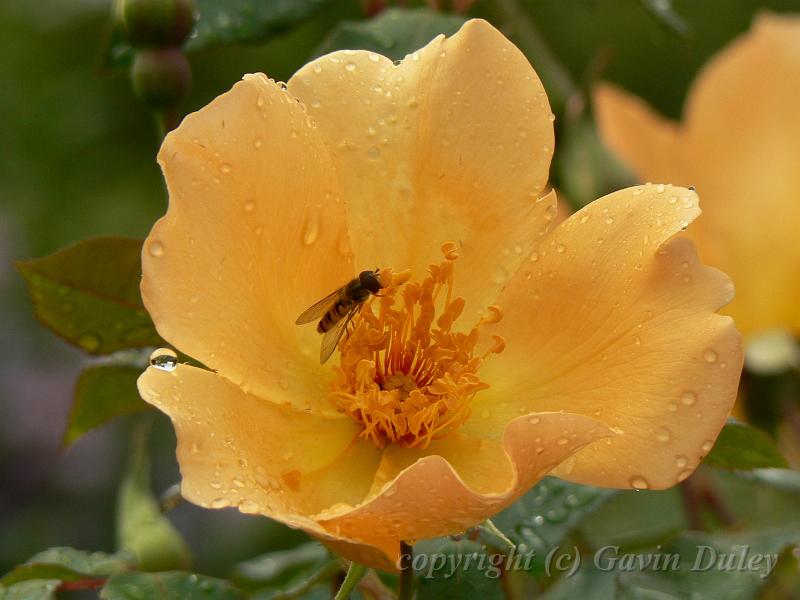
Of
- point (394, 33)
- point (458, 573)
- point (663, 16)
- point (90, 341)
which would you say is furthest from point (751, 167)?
point (90, 341)

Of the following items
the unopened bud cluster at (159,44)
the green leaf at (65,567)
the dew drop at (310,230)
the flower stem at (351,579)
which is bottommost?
the green leaf at (65,567)

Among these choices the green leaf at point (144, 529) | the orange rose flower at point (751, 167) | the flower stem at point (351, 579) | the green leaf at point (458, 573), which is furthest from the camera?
the orange rose flower at point (751, 167)

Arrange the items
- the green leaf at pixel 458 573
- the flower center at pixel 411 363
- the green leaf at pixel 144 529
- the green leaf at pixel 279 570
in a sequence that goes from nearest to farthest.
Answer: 1. the green leaf at pixel 458 573
2. the flower center at pixel 411 363
3. the green leaf at pixel 144 529
4. the green leaf at pixel 279 570

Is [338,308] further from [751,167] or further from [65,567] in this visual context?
[751,167]

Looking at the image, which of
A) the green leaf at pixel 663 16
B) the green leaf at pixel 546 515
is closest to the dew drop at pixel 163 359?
the green leaf at pixel 546 515

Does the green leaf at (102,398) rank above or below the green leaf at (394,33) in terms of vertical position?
below

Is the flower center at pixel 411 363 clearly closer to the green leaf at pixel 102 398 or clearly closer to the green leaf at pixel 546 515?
the green leaf at pixel 546 515

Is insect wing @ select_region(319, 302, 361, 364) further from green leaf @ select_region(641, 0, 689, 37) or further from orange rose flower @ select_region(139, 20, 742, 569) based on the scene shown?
green leaf @ select_region(641, 0, 689, 37)
